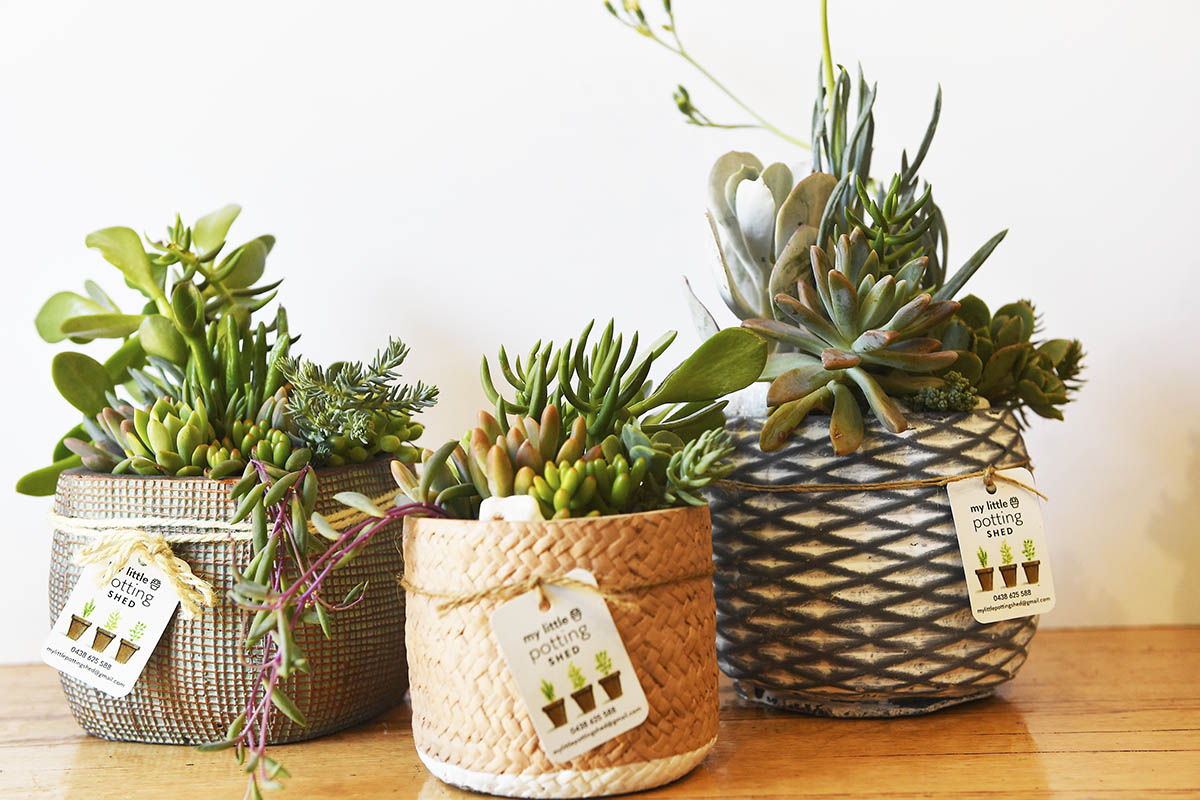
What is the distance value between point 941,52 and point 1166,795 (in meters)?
0.75

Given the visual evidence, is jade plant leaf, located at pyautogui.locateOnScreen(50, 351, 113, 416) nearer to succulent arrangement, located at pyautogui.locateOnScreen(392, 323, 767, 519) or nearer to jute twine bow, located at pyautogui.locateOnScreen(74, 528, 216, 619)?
jute twine bow, located at pyautogui.locateOnScreen(74, 528, 216, 619)

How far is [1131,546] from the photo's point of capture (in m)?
1.06

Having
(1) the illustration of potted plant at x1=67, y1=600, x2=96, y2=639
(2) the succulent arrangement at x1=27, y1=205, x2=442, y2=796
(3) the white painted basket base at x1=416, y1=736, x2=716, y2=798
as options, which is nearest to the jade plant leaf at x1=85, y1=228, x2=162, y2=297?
(2) the succulent arrangement at x1=27, y1=205, x2=442, y2=796

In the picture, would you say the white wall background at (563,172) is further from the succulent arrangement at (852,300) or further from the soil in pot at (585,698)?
the soil in pot at (585,698)

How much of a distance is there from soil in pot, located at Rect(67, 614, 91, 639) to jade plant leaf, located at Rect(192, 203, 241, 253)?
338mm

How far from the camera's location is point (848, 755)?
711 mm

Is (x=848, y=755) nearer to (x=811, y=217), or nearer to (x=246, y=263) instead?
(x=811, y=217)

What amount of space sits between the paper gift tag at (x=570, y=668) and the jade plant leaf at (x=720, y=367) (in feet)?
0.57

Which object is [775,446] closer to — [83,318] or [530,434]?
[530,434]

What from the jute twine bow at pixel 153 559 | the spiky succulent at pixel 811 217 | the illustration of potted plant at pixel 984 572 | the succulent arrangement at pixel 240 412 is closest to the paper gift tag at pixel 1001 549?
the illustration of potted plant at pixel 984 572

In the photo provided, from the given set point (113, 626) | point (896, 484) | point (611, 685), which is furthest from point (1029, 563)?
point (113, 626)

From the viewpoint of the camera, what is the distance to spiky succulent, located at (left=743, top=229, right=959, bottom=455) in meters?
0.73

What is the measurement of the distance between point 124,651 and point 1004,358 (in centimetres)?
72

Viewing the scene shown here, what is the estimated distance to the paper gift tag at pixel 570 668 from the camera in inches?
24.1
